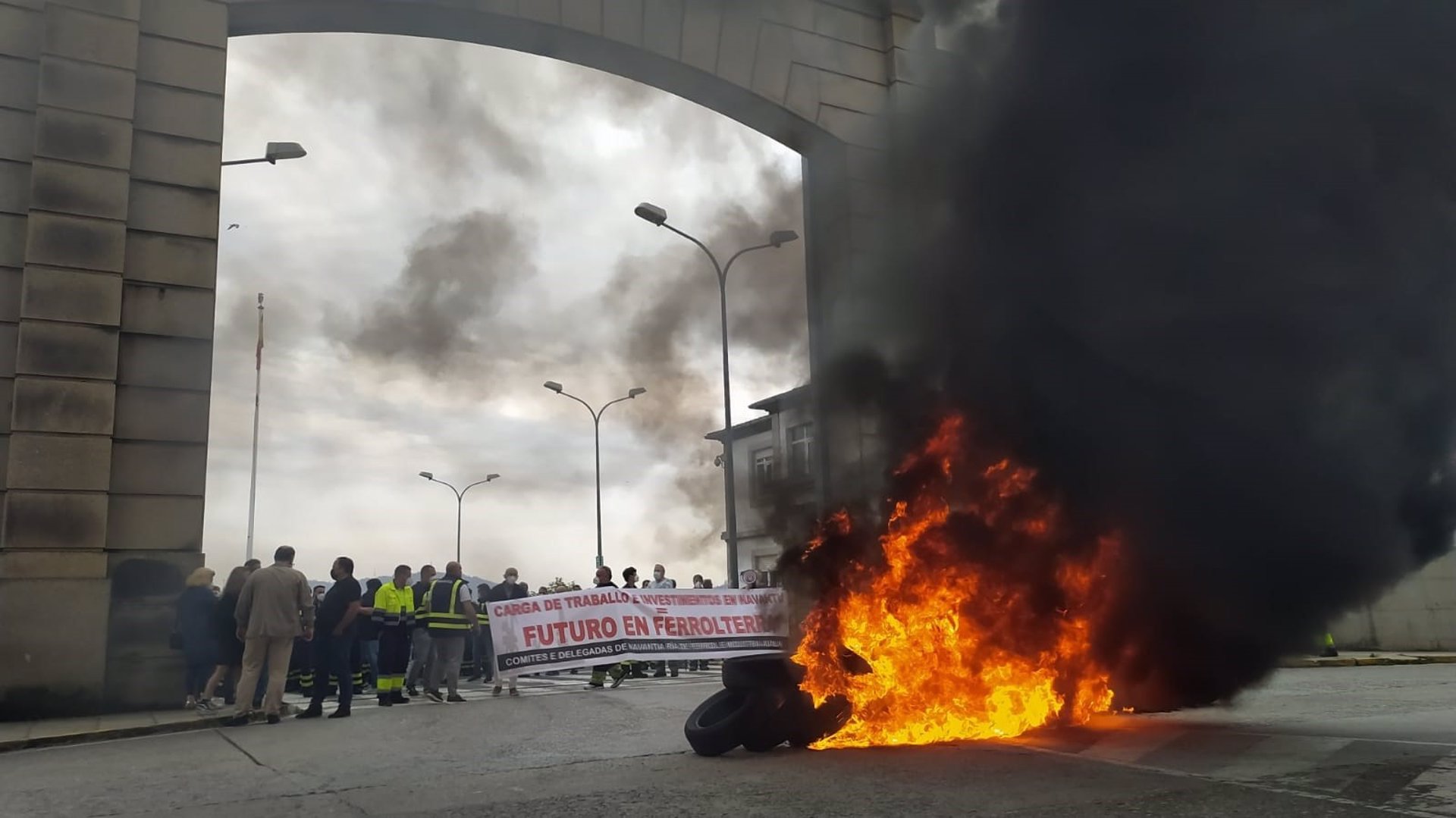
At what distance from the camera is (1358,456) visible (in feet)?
25.3

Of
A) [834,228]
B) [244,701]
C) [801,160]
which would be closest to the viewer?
[244,701]

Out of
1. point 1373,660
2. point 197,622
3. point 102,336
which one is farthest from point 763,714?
point 1373,660

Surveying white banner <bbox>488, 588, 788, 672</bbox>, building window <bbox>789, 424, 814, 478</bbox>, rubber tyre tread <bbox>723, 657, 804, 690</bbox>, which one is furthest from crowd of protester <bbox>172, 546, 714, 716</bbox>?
rubber tyre tread <bbox>723, 657, 804, 690</bbox>

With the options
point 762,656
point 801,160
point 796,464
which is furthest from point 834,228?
point 762,656

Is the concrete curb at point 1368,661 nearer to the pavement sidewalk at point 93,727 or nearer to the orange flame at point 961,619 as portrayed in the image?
the orange flame at point 961,619

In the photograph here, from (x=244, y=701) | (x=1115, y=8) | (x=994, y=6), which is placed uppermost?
(x=994, y=6)

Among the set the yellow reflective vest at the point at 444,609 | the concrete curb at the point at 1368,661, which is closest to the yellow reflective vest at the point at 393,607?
the yellow reflective vest at the point at 444,609

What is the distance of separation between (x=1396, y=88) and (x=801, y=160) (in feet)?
34.3

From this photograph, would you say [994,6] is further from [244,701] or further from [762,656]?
[244,701]

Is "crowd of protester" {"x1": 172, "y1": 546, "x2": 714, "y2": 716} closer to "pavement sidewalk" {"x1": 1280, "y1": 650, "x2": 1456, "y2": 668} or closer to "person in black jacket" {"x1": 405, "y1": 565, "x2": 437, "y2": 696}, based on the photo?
"person in black jacket" {"x1": 405, "y1": 565, "x2": 437, "y2": 696}

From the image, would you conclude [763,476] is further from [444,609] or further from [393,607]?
[393,607]

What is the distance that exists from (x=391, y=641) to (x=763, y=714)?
6.68 m

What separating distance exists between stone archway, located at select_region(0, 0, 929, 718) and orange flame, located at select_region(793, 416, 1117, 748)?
2376 millimetres

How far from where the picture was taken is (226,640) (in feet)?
37.5
